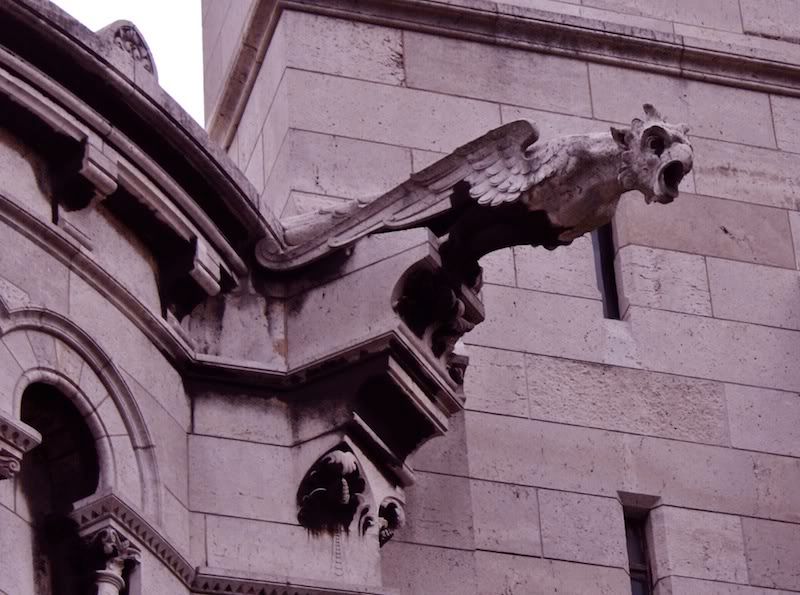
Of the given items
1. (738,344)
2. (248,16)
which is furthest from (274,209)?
(738,344)

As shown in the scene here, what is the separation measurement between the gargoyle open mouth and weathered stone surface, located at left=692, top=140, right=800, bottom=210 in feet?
13.4

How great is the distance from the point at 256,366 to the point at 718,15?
630cm

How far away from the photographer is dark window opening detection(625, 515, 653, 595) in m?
17.9

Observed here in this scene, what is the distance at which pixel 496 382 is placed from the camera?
712 inches

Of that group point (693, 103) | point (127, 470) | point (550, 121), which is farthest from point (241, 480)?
point (693, 103)

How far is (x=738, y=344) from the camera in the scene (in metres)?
19.0

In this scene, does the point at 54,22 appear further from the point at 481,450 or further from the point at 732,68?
the point at 732,68

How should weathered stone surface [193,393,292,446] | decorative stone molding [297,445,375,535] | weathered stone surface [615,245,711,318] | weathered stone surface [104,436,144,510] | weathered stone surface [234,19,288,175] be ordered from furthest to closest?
weathered stone surface [234,19,288,175] < weathered stone surface [615,245,711,318] < weathered stone surface [193,393,292,446] < decorative stone molding [297,445,375,535] < weathered stone surface [104,436,144,510]

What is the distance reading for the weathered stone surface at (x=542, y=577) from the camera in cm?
1712

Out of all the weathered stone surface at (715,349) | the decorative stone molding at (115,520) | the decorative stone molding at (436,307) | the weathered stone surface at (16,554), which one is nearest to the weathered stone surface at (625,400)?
the weathered stone surface at (715,349)

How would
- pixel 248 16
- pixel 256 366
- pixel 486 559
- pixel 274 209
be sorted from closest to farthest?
pixel 256 366
pixel 486 559
pixel 274 209
pixel 248 16

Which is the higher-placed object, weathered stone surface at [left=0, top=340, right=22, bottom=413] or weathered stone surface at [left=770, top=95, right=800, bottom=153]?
weathered stone surface at [left=770, top=95, right=800, bottom=153]

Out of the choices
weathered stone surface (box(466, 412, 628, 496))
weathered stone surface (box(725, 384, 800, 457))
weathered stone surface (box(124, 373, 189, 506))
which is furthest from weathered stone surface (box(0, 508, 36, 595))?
weathered stone surface (box(725, 384, 800, 457))

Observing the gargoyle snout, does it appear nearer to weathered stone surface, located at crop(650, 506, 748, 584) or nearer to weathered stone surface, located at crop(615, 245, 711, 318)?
weathered stone surface, located at crop(650, 506, 748, 584)
